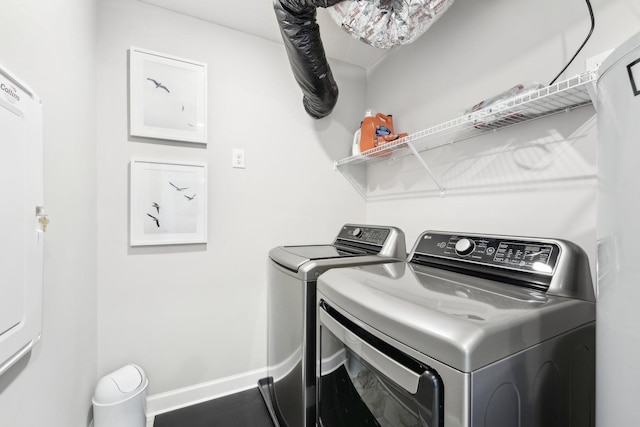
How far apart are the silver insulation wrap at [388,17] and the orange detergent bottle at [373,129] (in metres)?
0.54

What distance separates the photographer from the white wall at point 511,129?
1.05 metres

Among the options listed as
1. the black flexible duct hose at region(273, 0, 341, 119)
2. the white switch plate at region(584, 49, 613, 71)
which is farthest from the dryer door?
the black flexible duct hose at region(273, 0, 341, 119)

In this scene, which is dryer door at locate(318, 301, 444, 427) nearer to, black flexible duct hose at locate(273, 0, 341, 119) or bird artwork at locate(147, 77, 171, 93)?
black flexible duct hose at locate(273, 0, 341, 119)

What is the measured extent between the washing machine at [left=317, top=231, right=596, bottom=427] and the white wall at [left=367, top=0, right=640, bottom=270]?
1.23 ft

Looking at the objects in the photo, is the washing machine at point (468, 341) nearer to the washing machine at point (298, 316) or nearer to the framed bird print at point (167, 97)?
the washing machine at point (298, 316)

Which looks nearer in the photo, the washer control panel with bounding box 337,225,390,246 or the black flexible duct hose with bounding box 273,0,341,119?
the black flexible duct hose with bounding box 273,0,341,119

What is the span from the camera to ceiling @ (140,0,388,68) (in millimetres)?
1649

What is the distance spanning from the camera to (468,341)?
523mm

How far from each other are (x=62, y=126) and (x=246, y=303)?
1.40 metres

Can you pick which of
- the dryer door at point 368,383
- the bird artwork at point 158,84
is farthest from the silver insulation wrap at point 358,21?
the dryer door at point 368,383

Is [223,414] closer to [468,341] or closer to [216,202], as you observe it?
[216,202]

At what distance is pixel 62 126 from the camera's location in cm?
107

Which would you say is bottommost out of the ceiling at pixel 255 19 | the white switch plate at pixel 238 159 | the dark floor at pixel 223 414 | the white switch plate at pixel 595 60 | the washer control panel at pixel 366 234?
the dark floor at pixel 223 414

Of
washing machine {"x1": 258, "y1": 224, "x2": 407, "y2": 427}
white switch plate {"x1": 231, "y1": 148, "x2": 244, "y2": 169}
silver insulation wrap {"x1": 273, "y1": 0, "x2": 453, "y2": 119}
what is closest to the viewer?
washing machine {"x1": 258, "y1": 224, "x2": 407, "y2": 427}
